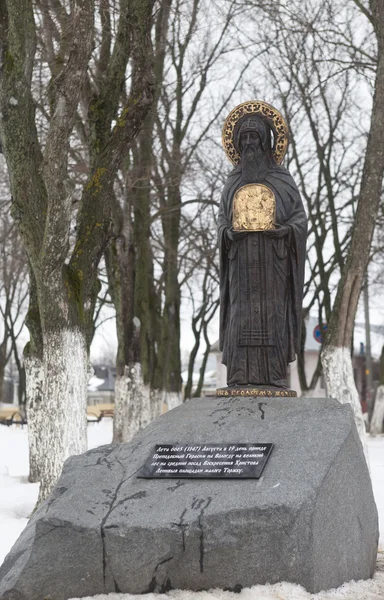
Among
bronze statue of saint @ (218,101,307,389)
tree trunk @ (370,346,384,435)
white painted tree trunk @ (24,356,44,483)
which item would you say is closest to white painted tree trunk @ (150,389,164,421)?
tree trunk @ (370,346,384,435)

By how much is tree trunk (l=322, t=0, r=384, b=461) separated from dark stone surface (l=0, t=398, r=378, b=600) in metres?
6.07

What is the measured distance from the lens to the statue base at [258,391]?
25.7ft

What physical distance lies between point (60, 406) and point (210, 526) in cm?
423

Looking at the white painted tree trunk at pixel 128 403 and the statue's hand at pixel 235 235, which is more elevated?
the statue's hand at pixel 235 235

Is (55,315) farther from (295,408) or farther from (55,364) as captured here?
(295,408)

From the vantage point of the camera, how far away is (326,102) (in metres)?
22.2

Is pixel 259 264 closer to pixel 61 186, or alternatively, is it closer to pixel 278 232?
pixel 278 232

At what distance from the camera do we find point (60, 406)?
10109 millimetres

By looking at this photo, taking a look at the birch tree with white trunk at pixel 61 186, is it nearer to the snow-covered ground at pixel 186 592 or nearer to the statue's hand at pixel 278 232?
the snow-covered ground at pixel 186 592

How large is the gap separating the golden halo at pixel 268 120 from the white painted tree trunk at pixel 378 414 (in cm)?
1646

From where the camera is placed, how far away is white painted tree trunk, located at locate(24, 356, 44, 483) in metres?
13.5

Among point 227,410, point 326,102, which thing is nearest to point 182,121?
point 326,102

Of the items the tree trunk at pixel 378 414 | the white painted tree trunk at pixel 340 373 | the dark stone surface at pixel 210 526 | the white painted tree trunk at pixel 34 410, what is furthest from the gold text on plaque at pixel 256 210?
the tree trunk at pixel 378 414

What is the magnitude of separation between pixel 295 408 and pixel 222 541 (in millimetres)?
1504
